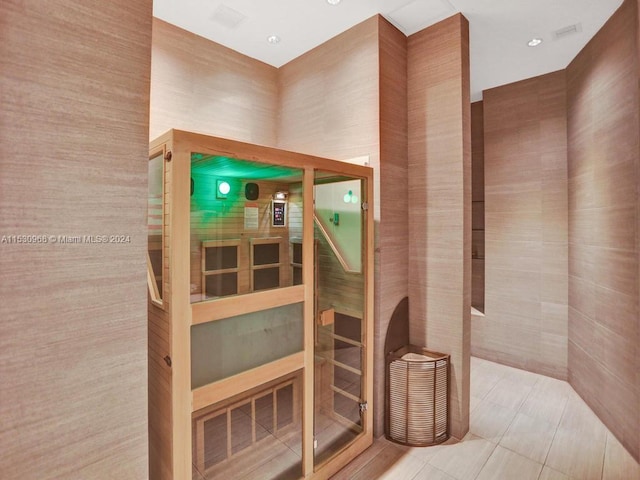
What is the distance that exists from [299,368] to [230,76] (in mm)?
2238

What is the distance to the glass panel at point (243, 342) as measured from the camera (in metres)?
1.42

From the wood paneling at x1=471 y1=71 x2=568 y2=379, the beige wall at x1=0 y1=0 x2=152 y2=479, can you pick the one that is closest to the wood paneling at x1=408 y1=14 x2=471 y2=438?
the wood paneling at x1=471 y1=71 x2=568 y2=379

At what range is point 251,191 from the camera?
1683 mm

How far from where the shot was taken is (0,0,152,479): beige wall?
83 centimetres

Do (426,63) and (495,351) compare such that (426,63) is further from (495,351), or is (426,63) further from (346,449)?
(495,351)

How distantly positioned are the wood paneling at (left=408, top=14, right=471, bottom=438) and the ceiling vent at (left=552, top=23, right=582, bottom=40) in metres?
0.76

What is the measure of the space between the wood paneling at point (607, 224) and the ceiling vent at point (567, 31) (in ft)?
0.56

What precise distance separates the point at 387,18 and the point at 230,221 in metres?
1.81

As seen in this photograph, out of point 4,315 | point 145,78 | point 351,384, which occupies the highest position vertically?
point 145,78

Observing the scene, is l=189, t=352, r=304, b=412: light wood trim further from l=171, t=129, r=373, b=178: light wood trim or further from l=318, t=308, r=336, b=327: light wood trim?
l=171, t=129, r=373, b=178: light wood trim

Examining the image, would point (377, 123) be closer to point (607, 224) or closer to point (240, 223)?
point (240, 223)

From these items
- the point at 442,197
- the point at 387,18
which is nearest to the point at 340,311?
the point at 442,197

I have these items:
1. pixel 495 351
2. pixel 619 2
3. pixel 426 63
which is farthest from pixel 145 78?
pixel 495 351

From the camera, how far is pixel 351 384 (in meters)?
2.17
